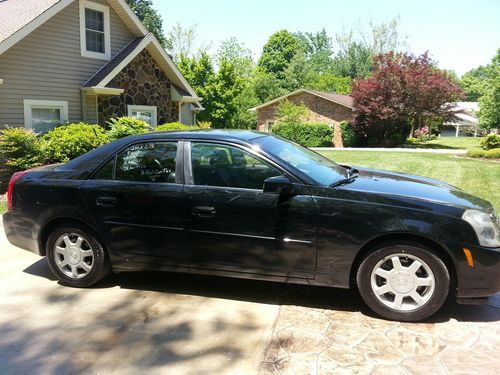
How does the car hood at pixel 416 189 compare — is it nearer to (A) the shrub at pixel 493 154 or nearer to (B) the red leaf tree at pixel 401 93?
(A) the shrub at pixel 493 154

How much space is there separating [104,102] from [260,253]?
472 inches

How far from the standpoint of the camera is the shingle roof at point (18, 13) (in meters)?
11.8

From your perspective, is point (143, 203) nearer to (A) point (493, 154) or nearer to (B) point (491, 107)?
(A) point (493, 154)

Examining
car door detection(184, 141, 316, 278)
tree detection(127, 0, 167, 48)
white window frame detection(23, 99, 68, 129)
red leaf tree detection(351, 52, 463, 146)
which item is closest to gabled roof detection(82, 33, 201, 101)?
white window frame detection(23, 99, 68, 129)

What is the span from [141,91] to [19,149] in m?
5.87

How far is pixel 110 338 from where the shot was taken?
3475 mm

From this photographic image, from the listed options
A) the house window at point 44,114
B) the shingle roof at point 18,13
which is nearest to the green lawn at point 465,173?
the house window at point 44,114

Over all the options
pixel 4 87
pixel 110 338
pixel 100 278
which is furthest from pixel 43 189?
pixel 4 87

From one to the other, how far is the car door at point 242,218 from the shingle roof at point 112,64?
431 inches

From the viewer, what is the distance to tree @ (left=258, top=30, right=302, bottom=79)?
2805 inches

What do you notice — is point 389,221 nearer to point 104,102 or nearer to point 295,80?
point 104,102

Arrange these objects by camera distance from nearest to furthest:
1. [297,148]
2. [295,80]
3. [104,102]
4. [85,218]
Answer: [85,218] → [297,148] → [104,102] → [295,80]

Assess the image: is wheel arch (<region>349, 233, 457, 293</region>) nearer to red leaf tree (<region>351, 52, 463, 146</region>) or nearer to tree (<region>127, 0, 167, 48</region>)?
red leaf tree (<region>351, 52, 463, 146</region>)

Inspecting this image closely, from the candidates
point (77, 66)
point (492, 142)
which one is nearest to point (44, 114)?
point (77, 66)
